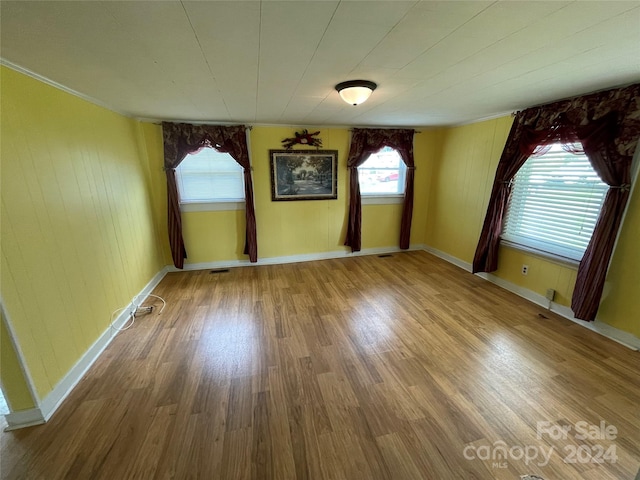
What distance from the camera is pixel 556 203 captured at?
2.62m

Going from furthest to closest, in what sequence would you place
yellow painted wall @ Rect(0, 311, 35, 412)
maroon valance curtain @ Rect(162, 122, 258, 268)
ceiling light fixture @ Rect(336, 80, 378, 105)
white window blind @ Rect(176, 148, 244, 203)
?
1. white window blind @ Rect(176, 148, 244, 203)
2. maroon valance curtain @ Rect(162, 122, 258, 268)
3. ceiling light fixture @ Rect(336, 80, 378, 105)
4. yellow painted wall @ Rect(0, 311, 35, 412)

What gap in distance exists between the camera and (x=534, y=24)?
3.79 feet

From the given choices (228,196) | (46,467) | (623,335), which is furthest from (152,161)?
(623,335)

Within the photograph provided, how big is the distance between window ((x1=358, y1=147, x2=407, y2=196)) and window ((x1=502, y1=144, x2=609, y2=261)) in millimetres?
1702

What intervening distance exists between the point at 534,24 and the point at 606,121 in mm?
1665

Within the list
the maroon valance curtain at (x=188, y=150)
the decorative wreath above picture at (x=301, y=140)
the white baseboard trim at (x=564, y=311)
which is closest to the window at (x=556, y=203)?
the white baseboard trim at (x=564, y=311)

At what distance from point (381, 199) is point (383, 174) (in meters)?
0.42

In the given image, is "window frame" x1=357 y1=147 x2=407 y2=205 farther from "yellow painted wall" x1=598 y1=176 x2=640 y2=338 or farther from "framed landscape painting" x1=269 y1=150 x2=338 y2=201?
"yellow painted wall" x1=598 y1=176 x2=640 y2=338

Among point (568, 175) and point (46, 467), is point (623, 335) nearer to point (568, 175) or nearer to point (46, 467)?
point (568, 175)

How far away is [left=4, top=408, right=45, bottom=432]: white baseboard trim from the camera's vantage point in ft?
4.93

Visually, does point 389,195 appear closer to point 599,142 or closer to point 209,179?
point 599,142

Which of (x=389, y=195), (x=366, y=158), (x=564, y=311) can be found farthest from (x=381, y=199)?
(x=564, y=311)

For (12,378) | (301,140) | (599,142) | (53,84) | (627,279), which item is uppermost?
(53,84)

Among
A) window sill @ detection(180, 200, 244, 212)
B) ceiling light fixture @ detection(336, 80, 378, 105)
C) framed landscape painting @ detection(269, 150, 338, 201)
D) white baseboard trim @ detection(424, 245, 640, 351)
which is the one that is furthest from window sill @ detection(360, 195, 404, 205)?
ceiling light fixture @ detection(336, 80, 378, 105)
